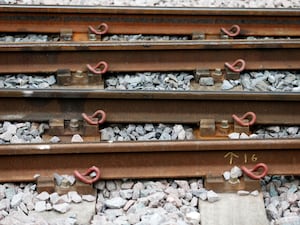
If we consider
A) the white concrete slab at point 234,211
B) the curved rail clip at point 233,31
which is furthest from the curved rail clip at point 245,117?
the curved rail clip at point 233,31

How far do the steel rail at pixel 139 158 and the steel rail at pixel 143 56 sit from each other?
59.1 inches

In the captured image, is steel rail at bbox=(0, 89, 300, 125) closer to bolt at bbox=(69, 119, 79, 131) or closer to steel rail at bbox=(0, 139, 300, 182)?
bolt at bbox=(69, 119, 79, 131)

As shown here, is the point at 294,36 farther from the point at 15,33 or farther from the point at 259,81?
the point at 15,33

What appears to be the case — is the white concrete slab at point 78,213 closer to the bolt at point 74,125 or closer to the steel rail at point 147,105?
the bolt at point 74,125

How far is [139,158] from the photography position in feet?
15.3

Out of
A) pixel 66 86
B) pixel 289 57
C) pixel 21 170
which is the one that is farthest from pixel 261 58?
pixel 21 170

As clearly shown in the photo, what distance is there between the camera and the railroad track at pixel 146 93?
4645mm

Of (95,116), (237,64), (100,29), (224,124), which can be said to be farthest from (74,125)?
(100,29)

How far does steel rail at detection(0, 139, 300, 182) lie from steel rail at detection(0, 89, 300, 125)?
610 mm

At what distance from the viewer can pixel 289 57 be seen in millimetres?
6188

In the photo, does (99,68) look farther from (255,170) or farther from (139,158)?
(255,170)

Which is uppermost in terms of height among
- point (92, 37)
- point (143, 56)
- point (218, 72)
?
point (92, 37)

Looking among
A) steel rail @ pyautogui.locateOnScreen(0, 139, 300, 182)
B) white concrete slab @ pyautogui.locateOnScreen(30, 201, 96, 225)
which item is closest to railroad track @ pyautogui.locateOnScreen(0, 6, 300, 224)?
steel rail @ pyautogui.locateOnScreen(0, 139, 300, 182)

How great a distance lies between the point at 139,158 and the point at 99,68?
4.98 ft
